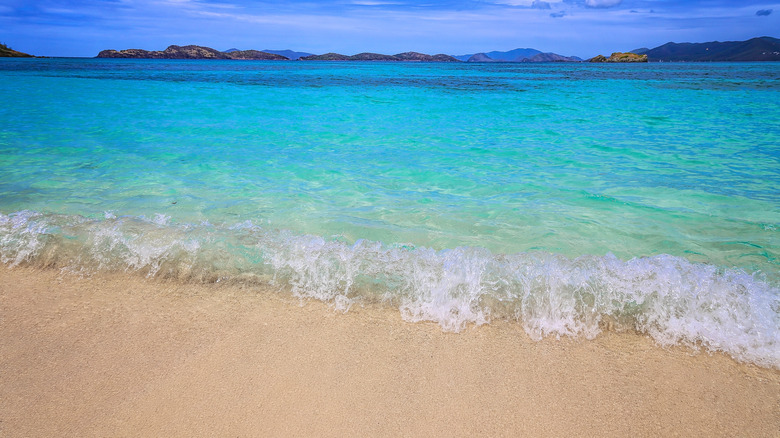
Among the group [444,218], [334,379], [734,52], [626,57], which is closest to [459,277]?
[334,379]

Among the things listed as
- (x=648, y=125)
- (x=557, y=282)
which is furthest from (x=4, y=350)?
(x=648, y=125)

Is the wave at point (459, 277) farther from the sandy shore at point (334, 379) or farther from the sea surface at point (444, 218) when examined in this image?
the sandy shore at point (334, 379)

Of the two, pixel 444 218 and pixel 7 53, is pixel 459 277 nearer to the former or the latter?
pixel 444 218

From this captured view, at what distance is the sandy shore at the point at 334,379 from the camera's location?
1.93 meters

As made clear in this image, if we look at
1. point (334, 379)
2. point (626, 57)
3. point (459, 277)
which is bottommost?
point (334, 379)

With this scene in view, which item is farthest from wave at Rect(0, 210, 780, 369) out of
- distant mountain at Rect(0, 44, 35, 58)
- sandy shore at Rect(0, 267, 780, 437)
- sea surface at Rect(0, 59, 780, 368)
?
distant mountain at Rect(0, 44, 35, 58)

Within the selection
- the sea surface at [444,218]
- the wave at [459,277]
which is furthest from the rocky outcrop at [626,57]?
the wave at [459,277]

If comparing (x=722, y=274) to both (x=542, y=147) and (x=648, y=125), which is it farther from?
(x=648, y=125)

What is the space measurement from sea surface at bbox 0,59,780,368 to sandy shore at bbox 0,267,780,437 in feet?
0.78

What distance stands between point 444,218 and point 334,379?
2.44m

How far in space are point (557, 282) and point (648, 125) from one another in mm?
9530

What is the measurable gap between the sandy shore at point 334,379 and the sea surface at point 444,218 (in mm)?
237

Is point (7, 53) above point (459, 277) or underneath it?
above

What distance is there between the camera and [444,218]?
4.30 meters
